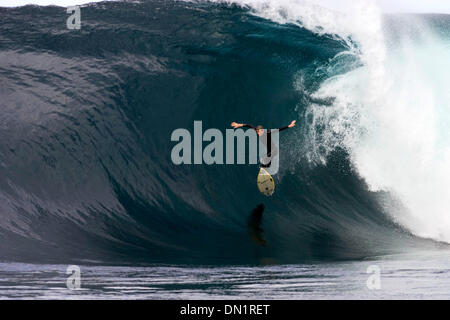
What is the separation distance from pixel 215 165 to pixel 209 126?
99 cm

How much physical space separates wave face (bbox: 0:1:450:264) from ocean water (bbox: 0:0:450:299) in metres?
0.04

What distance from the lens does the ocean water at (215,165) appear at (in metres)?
8.68

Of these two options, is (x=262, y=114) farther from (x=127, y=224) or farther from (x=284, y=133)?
(x=127, y=224)

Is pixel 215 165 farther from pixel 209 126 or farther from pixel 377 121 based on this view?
pixel 377 121

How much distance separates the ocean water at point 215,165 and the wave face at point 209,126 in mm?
36

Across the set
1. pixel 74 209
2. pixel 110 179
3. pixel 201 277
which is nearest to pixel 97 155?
pixel 110 179

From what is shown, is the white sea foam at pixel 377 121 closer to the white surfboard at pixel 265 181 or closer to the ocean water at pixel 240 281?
the white surfboard at pixel 265 181

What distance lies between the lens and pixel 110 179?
11164 mm

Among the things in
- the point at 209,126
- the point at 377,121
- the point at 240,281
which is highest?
the point at 377,121

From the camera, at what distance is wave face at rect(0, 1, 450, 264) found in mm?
10039

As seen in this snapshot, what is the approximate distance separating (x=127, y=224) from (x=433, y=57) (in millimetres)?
12628

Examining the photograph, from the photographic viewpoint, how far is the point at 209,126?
1259 cm

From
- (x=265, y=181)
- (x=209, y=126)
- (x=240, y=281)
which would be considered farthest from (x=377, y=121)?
(x=240, y=281)

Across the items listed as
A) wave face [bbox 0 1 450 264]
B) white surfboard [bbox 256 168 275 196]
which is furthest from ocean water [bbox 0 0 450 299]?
white surfboard [bbox 256 168 275 196]
